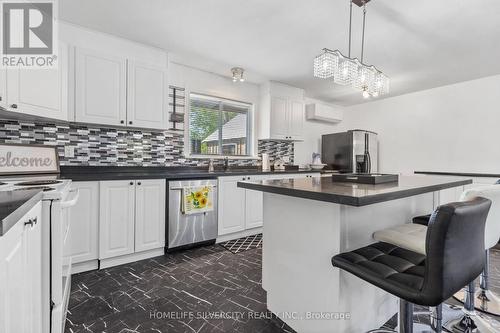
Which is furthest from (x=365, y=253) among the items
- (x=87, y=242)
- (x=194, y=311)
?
(x=87, y=242)

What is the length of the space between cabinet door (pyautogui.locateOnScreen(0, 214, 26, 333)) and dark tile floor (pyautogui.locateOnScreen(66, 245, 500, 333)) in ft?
2.49

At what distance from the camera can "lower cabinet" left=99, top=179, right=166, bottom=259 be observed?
7.69 ft

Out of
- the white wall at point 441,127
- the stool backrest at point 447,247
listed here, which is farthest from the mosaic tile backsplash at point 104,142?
the white wall at point 441,127

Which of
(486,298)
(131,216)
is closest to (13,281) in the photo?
(131,216)

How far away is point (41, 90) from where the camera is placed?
2.09 metres

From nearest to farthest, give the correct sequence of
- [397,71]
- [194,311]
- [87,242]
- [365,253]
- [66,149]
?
1. [365,253]
2. [194,311]
3. [87,242]
4. [66,149]
5. [397,71]

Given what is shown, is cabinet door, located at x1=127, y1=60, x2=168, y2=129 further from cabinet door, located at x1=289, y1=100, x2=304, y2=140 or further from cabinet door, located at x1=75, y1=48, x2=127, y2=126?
cabinet door, located at x1=289, y1=100, x2=304, y2=140

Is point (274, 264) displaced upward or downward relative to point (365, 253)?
downward

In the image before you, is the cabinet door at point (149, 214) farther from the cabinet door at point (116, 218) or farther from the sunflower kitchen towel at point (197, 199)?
the sunflower kitchen towel at point (197, 199)

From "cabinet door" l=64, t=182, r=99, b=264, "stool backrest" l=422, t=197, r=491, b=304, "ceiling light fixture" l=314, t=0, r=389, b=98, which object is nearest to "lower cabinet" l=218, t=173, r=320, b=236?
"cabinet door" l=64, t=182, r=99, b=264

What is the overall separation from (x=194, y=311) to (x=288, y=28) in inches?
103

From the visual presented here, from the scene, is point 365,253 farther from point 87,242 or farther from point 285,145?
point 285,145

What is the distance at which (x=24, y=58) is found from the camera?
2061mm

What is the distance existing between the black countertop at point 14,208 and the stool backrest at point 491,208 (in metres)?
1.87
